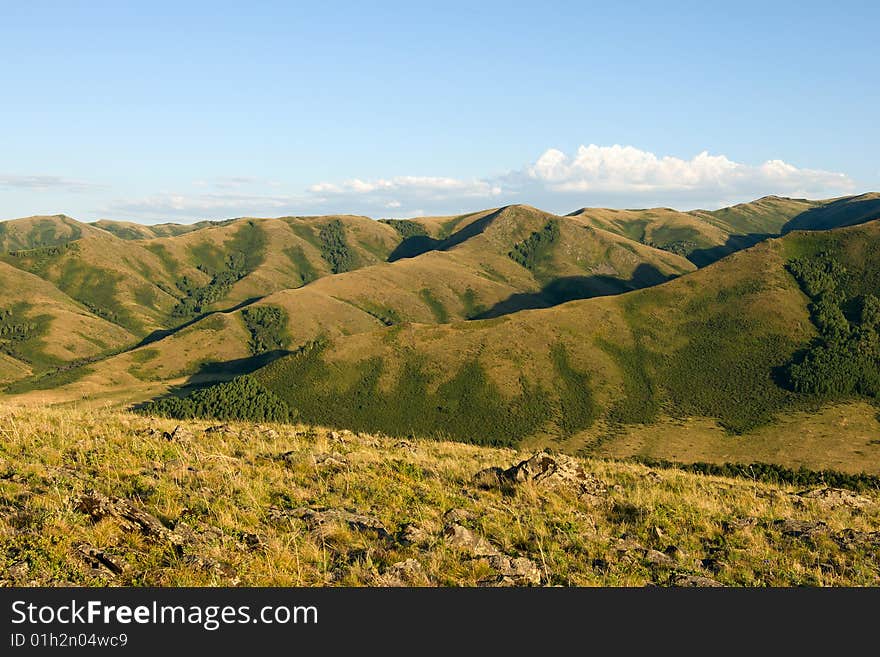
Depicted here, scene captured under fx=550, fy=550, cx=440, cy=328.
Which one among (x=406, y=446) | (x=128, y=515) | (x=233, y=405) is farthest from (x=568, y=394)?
(x=128, y=515)

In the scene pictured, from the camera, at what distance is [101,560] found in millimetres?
11250

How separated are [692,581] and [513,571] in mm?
4423

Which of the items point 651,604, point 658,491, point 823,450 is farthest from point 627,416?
point 651,604

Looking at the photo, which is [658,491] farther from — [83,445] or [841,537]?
[83,445]

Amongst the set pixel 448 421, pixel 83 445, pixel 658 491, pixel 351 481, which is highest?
pixel 83 445

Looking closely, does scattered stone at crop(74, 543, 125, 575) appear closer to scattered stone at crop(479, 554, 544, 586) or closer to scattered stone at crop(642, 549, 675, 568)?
scattered stone at crop(479, 554, 544, 586)

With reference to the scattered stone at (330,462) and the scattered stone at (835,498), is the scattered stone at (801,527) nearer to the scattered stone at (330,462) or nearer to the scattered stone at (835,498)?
the scattered stone at (835,498)

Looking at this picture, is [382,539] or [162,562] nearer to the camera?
[162,562]

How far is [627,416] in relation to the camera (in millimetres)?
178875

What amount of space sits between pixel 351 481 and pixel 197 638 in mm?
9488

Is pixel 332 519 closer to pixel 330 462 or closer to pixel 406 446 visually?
pixel 330 462

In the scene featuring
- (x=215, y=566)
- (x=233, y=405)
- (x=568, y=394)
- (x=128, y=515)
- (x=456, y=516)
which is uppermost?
(x=128, y=515)

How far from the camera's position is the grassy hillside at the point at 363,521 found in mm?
12008

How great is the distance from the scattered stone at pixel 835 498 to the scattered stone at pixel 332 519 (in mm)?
17606
